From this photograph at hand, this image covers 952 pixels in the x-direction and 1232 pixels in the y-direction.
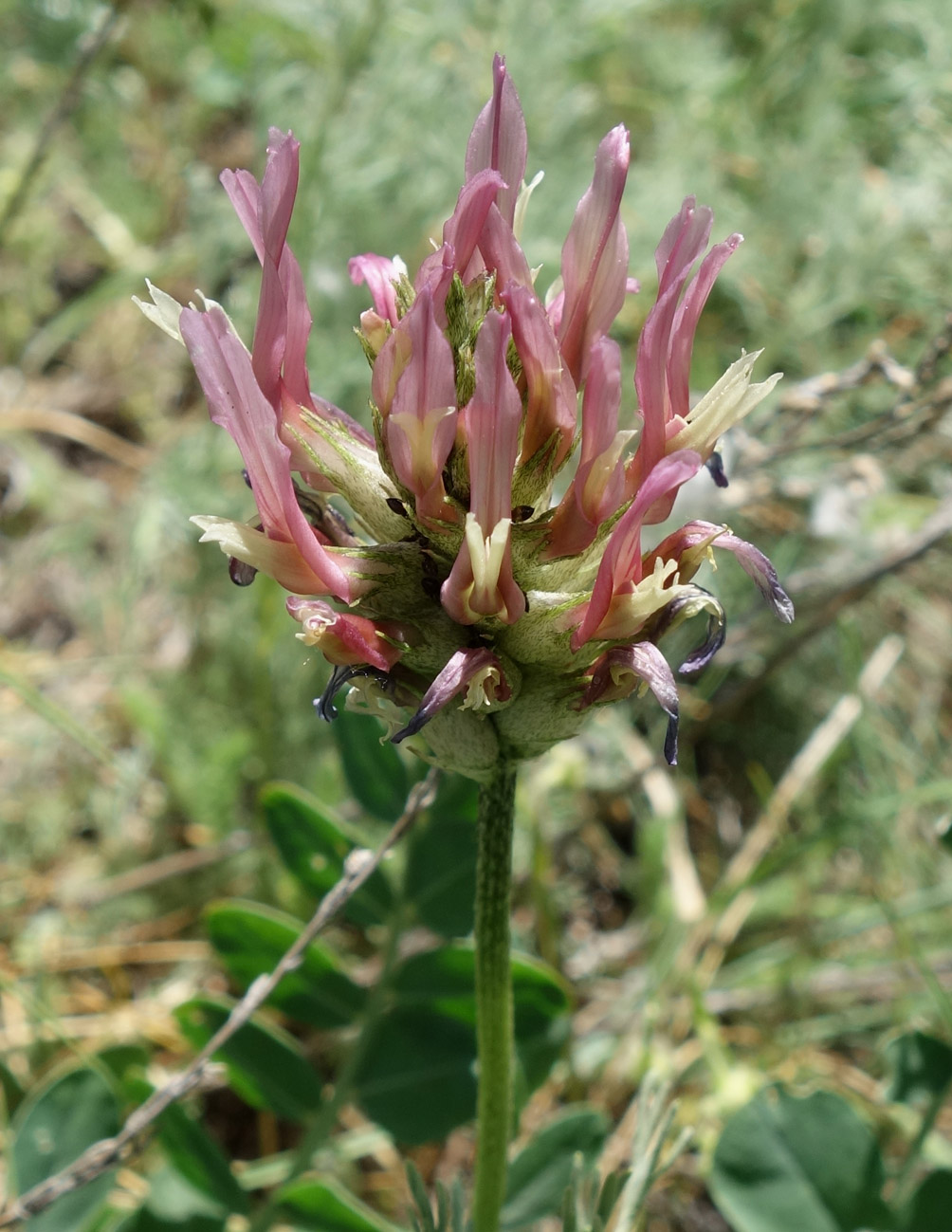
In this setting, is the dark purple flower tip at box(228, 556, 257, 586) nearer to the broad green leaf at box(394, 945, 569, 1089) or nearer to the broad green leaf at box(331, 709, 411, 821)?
the broad green leaf at box(331, 709, 411, 821)

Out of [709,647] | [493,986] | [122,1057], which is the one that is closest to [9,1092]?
[122,1057]

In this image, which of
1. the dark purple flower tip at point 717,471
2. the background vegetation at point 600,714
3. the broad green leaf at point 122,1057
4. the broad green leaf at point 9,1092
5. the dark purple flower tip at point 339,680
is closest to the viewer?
the dark purple flower tip at point 339,680

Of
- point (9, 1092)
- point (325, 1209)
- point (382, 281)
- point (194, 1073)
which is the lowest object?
point (9, 1092)

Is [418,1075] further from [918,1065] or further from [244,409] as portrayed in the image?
[244,409]

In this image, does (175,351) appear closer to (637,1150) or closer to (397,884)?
(397,884)

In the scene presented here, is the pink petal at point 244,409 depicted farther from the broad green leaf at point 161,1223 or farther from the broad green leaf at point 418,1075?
the broad green leaf at point 161,1223

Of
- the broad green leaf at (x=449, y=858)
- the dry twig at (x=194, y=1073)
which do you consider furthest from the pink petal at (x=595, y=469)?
the broad green leaf at (x=449, y=858)

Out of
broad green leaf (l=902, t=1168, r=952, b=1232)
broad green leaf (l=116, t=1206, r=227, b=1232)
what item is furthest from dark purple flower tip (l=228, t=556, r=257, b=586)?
broad green leaf (l=902, t=1168, r=952, b=1232)
